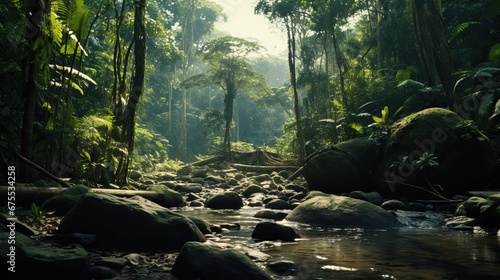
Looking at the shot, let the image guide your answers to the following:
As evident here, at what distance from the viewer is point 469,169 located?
8773mm

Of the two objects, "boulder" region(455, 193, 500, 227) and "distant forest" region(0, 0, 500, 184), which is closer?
"boulder" region(455, 193, 500, 227)

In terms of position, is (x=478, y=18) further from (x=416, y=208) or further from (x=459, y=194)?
(x=416, y=208)

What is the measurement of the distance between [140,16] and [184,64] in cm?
3194

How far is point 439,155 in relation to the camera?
9062 millimetres

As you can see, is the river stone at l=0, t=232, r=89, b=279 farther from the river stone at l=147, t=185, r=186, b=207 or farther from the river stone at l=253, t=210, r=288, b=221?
the river stone at l=147, t=185, r=186, b=207

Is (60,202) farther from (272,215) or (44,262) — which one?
(272,215)

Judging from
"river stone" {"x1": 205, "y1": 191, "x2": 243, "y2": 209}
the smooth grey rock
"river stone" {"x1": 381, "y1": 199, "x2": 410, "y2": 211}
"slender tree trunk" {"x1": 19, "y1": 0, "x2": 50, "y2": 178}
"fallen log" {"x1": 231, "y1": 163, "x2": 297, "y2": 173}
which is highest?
"slender tree trunk" {"x1": 19, "y1": 0, "x2": 50, "y2": 178}

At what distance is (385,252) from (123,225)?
2903 millimetres

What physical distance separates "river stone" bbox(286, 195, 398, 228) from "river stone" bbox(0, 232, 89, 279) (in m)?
4.33

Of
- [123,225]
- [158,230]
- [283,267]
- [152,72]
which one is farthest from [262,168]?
[283,267]

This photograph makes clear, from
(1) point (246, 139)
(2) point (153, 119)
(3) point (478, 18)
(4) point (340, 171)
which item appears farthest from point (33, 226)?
(1) point (246, 139)

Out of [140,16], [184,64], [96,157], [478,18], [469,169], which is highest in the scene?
[184,64]

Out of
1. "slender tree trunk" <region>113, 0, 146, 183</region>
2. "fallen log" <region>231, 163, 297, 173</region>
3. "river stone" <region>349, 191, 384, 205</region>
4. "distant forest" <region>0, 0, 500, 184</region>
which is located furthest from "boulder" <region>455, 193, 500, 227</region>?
"fallen log" <region>231, 163, 297, 173</region>

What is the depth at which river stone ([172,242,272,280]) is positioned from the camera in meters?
3.43
